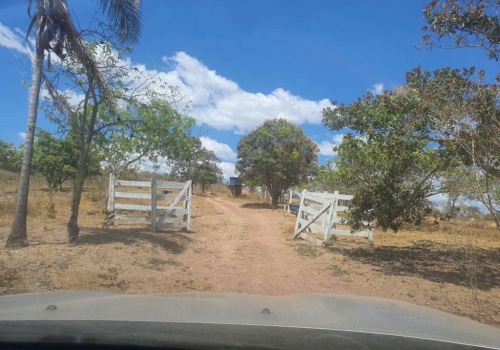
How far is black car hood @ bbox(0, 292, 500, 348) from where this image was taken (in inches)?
114

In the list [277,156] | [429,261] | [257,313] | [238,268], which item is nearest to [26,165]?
[238,268]

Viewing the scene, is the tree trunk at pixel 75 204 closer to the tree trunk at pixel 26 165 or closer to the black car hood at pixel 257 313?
the tree trunk at pixel 26 165

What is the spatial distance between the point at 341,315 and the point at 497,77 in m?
8.04

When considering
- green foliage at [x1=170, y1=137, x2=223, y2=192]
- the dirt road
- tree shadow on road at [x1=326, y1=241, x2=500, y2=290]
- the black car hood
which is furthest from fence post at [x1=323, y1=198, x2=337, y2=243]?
green foliage at [x1=170, y1=137, x2=223, y2=192]

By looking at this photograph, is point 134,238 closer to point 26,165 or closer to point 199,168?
point 26,165

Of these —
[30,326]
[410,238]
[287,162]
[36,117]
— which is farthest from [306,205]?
[287,162]

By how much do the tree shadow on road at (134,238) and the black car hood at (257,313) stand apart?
704 cm

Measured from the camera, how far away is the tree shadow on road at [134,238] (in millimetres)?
11109

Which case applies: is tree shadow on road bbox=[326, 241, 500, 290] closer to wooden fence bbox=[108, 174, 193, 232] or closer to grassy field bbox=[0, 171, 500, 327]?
grassy field bbox=[0, 171, 500, 327]

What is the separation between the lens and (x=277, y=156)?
106 feet

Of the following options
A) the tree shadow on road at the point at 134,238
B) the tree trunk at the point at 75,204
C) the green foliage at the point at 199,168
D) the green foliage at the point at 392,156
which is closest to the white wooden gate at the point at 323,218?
the green foliage at the point at 392,156

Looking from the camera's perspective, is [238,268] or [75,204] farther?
[75,204]

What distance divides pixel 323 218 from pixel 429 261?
332 centimetres

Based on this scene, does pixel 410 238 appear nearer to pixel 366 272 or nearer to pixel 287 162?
pixel 366 272
